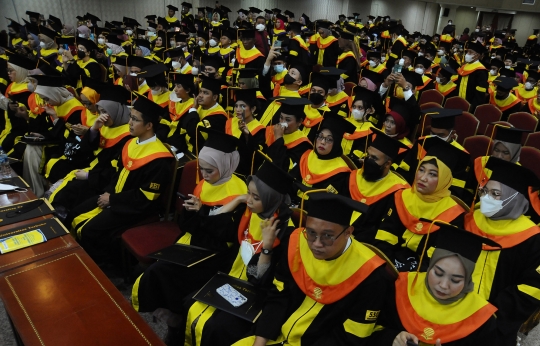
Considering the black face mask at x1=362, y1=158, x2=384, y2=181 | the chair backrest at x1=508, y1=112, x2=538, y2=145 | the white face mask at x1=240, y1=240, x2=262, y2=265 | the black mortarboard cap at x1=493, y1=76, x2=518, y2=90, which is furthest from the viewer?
the black mortarboard cap at x1=493, y1=76, x2=518, y2=90

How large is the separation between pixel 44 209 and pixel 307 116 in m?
3.30

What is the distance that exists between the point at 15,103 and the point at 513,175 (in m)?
5.57

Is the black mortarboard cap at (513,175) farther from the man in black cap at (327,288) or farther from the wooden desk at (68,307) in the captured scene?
the wooden desk at (68,307)

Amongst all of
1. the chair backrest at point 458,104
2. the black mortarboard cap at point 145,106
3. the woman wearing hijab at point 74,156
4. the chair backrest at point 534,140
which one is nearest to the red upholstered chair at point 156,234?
the black mortarboard cap at point 145,106

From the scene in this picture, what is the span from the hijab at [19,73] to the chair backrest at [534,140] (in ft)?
22.4

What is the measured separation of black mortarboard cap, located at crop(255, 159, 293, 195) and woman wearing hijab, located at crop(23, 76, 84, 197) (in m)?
3.00

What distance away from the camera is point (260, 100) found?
603 centimetres

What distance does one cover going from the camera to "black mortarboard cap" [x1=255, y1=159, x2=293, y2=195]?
2271 mm

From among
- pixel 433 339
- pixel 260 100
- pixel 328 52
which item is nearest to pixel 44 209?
pixel 433 339

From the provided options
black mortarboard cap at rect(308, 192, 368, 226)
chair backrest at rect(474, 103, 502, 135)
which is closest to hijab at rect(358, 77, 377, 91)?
chair backrest at rect(474, 103, 502, 135)

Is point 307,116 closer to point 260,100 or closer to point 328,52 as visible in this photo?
point 260,100

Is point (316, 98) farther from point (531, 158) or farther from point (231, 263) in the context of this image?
point (231, 263)

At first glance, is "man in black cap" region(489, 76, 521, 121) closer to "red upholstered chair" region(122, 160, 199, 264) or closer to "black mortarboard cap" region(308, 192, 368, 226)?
"red upholstered chair" region(122, 160, 199, 264)

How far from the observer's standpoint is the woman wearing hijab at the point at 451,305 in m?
1.81
